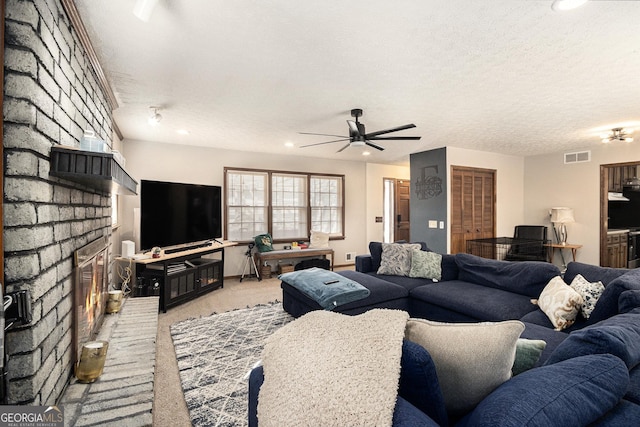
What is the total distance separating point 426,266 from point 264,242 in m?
3.15

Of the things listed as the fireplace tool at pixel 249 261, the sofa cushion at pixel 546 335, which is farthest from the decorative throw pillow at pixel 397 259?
the fireplace tool at pixel 249 261

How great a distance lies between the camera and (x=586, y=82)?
9.39ft

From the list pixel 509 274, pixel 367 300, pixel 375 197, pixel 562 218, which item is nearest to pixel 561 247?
pixel 562 218

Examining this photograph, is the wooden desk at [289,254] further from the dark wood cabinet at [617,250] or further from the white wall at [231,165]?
the dark wood cabinet at [617,250]

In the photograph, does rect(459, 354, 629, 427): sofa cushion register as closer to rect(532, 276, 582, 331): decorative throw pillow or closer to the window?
rect(532, 276, 582, 331): decorative throw pillow

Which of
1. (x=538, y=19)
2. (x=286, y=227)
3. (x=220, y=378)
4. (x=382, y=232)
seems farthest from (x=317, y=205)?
(x=538, y=19)

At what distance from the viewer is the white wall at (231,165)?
16.8 feet

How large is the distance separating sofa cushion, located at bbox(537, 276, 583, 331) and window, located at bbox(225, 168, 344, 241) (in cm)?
478

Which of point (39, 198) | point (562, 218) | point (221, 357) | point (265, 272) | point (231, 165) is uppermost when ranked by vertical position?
point (231, 165)

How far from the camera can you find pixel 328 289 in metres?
3.12

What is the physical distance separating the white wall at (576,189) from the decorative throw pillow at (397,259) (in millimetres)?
4226

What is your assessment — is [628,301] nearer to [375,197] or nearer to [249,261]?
[249,261]

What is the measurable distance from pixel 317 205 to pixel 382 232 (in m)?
1.88

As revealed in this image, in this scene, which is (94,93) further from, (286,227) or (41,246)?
(286,227)
